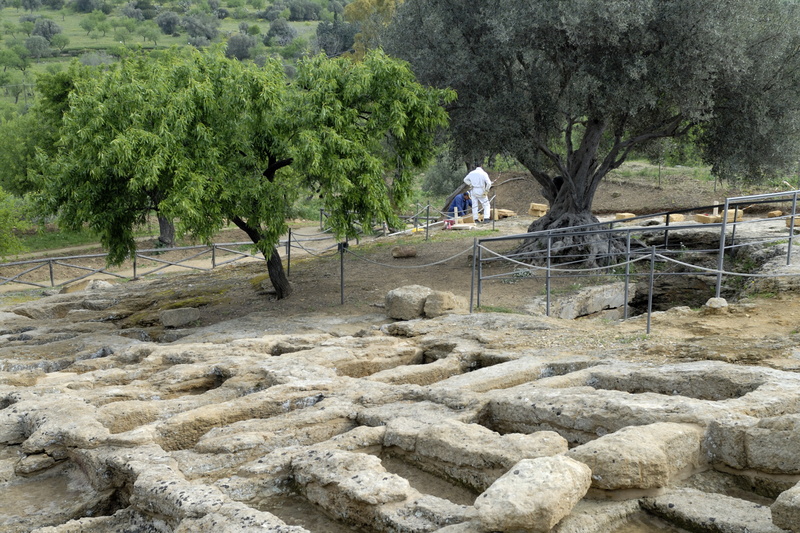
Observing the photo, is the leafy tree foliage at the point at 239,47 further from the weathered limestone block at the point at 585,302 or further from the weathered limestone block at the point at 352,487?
the weathered limestone block at the point at 352,487

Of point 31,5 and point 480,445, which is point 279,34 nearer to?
point 31,5

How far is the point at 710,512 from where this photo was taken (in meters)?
4.49

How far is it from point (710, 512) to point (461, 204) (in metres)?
21.6

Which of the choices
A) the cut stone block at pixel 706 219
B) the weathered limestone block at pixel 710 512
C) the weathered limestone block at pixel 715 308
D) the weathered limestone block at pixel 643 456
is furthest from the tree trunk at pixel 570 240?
the weathered limestone block at pixel 710 512

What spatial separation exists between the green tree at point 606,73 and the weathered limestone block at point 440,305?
16.6ft

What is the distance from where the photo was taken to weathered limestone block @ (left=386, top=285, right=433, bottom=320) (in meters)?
11.6

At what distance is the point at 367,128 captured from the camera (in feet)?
43.1

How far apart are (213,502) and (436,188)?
31.1 m

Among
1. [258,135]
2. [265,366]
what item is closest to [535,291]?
[258,135]

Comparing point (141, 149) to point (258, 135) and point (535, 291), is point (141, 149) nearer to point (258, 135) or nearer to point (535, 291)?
point (258, 135)

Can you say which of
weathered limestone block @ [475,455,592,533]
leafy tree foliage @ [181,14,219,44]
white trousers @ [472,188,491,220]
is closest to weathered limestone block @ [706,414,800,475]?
weathered limestone block @ [475,455,592,533]

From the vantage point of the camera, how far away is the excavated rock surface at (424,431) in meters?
4.73

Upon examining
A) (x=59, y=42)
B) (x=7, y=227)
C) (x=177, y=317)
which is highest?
(x=59, y=42)

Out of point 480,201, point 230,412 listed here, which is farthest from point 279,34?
point 230,412
